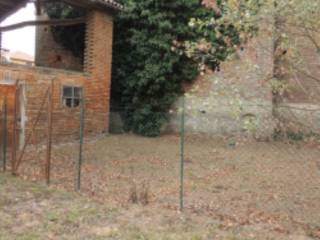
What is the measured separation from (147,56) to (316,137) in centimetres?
927

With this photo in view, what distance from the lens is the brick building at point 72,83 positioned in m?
12.0

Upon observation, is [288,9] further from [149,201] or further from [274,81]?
[149,201]

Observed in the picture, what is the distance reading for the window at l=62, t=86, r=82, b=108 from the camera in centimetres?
1319

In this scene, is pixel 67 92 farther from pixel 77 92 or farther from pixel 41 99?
pixel 41 99

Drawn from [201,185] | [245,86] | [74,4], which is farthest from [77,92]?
[245,86]

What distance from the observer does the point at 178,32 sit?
1435cm

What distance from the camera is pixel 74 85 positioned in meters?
13.4

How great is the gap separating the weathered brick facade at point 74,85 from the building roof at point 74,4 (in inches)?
15.1

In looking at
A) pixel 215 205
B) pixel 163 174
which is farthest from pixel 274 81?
pixel 163 174

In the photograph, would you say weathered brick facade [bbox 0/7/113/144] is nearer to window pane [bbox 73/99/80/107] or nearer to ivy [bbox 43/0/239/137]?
window pane [bbox 73/99/80/107]

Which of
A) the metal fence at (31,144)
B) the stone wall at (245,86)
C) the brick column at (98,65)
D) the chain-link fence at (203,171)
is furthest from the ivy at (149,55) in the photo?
the stone wall at (245,86)

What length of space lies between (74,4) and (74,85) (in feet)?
8.26

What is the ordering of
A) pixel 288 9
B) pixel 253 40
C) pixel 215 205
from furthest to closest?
pixel 215 205
pixel 253 40
pixel 288 9

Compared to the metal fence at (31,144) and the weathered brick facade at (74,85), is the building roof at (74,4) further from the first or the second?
the metal fence at (31,144)
